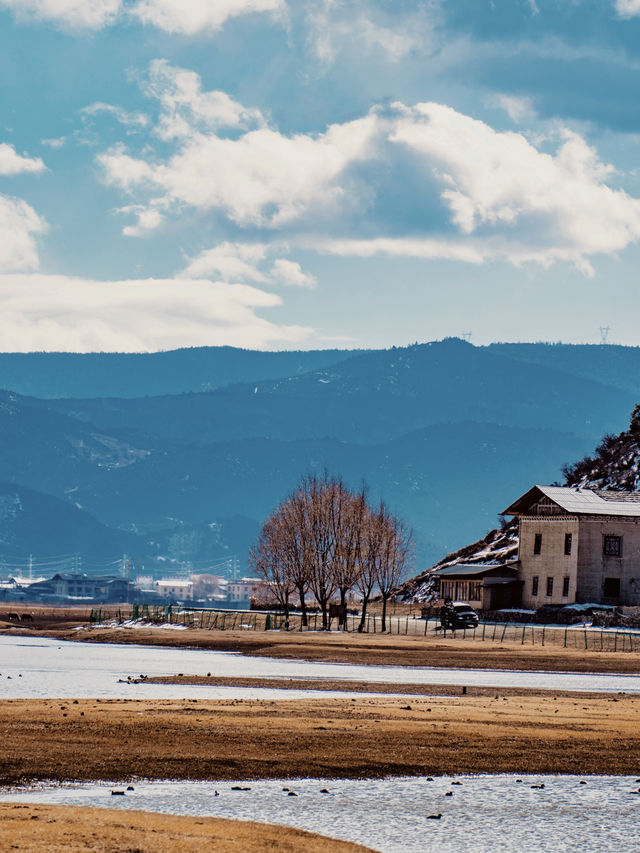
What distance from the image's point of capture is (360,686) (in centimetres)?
4797

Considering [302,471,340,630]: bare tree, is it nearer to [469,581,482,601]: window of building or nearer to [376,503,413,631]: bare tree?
[376,503,413,631]: bare tree

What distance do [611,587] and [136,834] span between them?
99.9 meters

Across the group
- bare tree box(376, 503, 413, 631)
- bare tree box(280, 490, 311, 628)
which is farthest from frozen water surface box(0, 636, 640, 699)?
bare tree box(280, 490, 311, 628)

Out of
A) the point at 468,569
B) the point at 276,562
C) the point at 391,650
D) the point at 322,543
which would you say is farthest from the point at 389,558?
the point at 391,650

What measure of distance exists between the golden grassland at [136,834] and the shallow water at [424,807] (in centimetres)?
74

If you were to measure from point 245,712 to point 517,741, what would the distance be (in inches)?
305

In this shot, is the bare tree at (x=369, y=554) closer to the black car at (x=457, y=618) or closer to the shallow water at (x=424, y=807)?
the black car at (x=457, y=618)

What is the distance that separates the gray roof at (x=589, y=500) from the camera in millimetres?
115438

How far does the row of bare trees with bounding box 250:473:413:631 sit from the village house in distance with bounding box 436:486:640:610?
29.1ft

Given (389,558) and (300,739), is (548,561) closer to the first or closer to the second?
(389,558)

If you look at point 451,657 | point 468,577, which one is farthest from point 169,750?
point 468,577

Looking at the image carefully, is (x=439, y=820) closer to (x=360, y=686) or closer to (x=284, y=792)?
(x=284, y=792)

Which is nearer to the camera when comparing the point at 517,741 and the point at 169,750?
the point at 169,750

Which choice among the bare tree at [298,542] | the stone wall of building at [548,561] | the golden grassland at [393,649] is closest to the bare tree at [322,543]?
the bare tree at [298,542]
